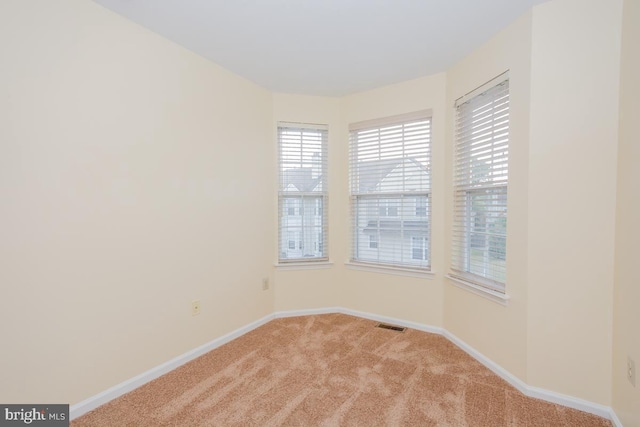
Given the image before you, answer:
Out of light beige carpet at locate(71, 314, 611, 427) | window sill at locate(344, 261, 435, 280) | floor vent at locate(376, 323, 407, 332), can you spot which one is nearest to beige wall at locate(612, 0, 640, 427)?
light beige carpet at locate(71, 314, 611, 427)

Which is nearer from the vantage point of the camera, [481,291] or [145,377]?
[145,377]

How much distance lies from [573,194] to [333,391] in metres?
1.96

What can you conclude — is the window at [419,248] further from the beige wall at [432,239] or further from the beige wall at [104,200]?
Result: the beige wall at [104,200]

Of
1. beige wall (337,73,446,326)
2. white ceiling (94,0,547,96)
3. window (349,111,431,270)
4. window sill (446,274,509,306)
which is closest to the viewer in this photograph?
white ceiling (94,0,547,96)

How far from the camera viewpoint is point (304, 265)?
3.36 meters

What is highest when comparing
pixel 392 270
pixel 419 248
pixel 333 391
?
pixel 419 248

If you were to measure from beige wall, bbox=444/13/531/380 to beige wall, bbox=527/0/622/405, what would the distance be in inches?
2.1

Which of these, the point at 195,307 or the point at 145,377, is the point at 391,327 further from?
the point at 145,377

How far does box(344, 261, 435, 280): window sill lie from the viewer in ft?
9.67

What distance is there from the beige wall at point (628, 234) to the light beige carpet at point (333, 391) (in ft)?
0.95

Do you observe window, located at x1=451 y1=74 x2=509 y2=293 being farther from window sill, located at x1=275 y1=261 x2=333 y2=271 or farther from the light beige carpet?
window sill, located at x1=275 y1=261 x2=333 y2=271

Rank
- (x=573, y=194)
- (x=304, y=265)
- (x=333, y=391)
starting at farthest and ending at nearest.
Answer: (x=304, y=265)
(x=333, y=391)
(x=573, y=194)

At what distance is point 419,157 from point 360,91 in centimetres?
98

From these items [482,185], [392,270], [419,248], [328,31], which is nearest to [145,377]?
[392,270]
